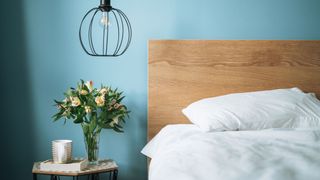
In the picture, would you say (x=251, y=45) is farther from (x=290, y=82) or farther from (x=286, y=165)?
(x=286, y=165)

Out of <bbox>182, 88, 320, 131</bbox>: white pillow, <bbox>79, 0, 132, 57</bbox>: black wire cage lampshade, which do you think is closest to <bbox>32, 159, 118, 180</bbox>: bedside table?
<bbox>182, 88, 320, 131</bbox>: white pillow

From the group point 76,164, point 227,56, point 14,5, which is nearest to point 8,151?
point 76,164


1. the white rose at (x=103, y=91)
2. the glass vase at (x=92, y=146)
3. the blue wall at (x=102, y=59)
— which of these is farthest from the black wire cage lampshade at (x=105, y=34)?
the glass vase at (x=92, y=146)

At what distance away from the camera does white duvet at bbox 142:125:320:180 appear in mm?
985

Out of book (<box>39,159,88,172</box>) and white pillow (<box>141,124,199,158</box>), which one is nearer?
white pillow (<box>141,124,199,158</box>)

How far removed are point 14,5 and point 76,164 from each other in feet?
3.20

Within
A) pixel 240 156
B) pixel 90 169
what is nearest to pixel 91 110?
pixel 90 169

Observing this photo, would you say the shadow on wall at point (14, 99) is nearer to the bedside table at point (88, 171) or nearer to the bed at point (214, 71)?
the bedside table at point (88, 171)

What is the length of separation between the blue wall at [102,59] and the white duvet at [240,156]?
56cm

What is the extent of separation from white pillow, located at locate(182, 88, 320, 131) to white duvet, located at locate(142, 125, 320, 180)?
9 cm

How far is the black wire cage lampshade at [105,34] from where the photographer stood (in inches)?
82.7

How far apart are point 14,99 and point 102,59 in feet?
1.79

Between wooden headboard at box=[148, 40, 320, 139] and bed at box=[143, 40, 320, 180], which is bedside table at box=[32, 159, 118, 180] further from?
wooden headboard at box=[148, 40, 320, 139]

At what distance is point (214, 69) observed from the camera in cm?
205
